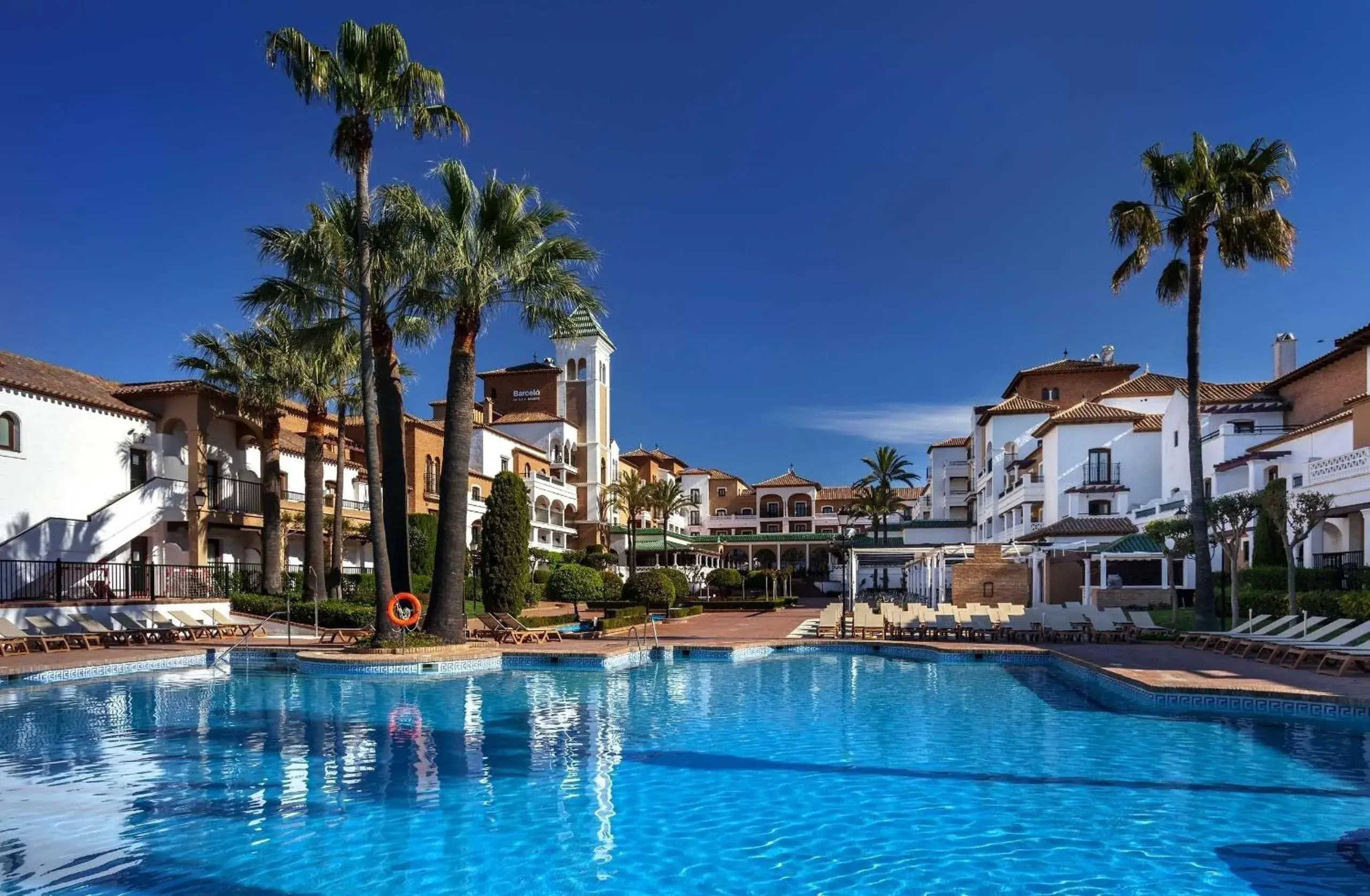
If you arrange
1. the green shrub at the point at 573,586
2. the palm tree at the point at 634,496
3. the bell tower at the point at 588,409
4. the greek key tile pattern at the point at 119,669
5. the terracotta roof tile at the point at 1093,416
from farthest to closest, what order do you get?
1. the bell tower at the point at 588,409
2. the palm tree at the point at 634,496
3. the terracotta roof tile at the point at 1093,416
4. the green shrub at the point at 573,586
5. the greek key tile pattern at the point at 119,669

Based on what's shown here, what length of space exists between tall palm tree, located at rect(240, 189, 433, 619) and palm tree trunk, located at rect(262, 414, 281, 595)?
336 inches

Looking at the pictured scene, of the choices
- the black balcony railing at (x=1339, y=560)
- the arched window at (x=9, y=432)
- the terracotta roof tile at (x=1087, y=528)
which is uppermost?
the arched window at (x=9, y=432)

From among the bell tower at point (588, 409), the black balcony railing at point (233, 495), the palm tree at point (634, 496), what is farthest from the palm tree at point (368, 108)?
the bell tower at point (588, 409)

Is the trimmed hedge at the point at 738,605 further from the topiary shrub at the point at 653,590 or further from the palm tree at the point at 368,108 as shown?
the palm tree at the point at 368,108

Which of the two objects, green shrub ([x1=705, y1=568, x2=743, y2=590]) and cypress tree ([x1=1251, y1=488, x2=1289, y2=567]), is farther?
green shrub ([x1=705, y1=568, x2=743, y2=590])

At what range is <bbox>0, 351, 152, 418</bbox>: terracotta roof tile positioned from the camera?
76.6 ft

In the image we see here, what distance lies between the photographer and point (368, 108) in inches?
744

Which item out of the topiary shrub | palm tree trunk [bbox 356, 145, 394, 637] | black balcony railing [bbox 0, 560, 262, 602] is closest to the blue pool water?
palm tree trunk [bbox 356, 145, 394, 637]

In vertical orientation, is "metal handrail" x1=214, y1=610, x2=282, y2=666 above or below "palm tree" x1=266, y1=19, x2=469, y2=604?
below

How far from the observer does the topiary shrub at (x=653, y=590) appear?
115 feet

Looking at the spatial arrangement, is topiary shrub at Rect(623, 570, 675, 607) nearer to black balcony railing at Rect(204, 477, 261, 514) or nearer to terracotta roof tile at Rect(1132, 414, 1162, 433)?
black balcony railing at Rect(204, 477, 261, 514)

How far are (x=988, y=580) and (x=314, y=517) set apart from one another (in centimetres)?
2788

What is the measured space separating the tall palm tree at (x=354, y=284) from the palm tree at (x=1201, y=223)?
16.7 meters

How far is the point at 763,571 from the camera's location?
54.1 metres
